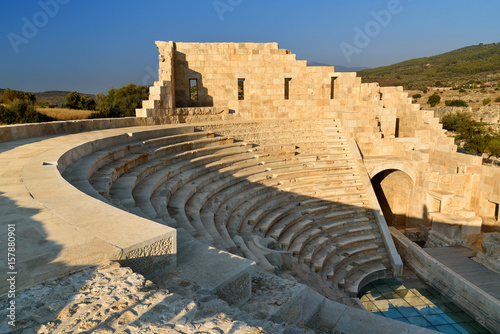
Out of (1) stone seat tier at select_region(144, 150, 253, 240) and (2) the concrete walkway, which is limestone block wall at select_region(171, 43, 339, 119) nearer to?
(1) stone seat tier at select_region(144, 150, 253, 240)

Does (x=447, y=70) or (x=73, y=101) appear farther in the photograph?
(x=447, y=70)

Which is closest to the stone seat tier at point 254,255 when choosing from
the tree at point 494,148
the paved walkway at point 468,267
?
the paved walkway at point 468,267

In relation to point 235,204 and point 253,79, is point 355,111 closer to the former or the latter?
point 253,79

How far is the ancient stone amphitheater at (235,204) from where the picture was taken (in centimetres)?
262

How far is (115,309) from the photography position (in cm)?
234

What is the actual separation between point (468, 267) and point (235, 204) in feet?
23.4

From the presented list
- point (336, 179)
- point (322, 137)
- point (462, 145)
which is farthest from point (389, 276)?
Answer: point (462, 145)

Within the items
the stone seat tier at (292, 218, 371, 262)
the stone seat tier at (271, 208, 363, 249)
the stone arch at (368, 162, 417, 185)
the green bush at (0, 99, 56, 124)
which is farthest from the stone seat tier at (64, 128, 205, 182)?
the green bush at (0, 99, 56, 124)

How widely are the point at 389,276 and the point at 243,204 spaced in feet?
16.1

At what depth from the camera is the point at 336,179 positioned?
39.6ft

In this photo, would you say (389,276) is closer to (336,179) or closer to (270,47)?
(336,179)

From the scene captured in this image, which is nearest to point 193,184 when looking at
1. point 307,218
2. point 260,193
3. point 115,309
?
point 260,193

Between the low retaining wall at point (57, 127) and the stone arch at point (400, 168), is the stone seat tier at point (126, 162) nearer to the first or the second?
the low retaining wall at point (57, 127)

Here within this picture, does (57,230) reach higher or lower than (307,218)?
higher
